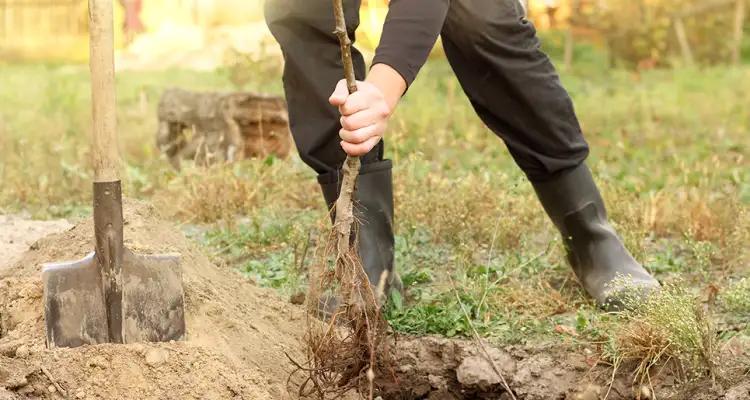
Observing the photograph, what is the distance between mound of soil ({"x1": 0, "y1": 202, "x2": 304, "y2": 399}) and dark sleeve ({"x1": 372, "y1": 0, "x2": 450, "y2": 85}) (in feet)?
2.45

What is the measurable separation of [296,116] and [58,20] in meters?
10.8

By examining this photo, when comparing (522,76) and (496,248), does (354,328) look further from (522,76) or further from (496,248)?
(496,248)

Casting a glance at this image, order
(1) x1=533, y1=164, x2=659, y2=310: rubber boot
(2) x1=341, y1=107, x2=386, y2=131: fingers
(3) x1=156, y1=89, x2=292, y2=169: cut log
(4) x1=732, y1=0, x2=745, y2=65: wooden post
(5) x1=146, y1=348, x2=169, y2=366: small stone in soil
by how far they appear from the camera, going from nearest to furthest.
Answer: (2) x1=341, y1=107, x2=386, y2=131: fingers
(5) x1=146, y1=348, x2=169, y2=366: small stone in soil
(1) x1=533, y1=164, x2=659, y2=310: rubber boot
(3) x1=156, y1=89, x2=292, y2=169: cut log
(4) x1=732, y1=0, x2=745, y2=65: wooden post

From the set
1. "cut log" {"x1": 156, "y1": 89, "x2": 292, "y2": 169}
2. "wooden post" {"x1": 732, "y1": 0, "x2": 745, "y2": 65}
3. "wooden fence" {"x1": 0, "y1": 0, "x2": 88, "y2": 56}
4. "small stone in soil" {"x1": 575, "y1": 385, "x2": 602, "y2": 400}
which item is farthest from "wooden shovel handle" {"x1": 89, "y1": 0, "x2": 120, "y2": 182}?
"wooden fence" {"x1": 0, "y1": 0, "x2": 88, "y2": 56}

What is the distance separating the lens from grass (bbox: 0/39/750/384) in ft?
10.3

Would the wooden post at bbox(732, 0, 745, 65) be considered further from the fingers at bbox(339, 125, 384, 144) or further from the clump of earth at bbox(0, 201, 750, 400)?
the fingers at bbox(339, 125, 384, 144)

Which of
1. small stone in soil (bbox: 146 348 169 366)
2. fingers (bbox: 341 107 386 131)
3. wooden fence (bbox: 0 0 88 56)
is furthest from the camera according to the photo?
wooden fence (bbox: 0 0 88 56)

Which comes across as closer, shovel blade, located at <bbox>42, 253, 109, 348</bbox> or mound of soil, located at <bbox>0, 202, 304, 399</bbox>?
mound of soil, located at <bbox>0, 202, 304, 399</bbox>

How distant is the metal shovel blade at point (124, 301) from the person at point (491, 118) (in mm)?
629

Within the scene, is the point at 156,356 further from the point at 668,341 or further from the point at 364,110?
the point at 668,341

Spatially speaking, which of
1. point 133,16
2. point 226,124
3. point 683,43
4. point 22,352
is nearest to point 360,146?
point 22,352

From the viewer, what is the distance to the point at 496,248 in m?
3.82

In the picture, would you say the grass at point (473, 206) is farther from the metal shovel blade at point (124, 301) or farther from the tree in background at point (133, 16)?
the tree in background at point (133, 16)

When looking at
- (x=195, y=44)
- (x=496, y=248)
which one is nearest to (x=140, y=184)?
(x=496, y=248)
